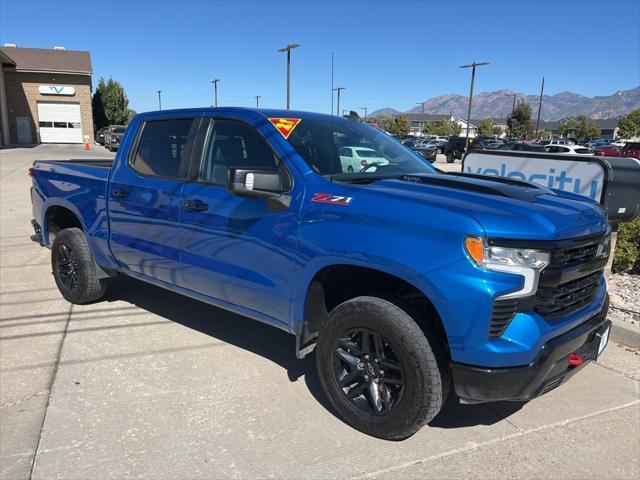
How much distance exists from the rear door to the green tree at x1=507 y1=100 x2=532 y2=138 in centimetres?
8021

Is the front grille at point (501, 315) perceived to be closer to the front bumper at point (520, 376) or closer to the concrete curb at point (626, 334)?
the front bumper at point (520, 376)

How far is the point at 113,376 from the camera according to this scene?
3773 millimetres

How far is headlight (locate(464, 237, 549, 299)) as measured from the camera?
97.5 inches

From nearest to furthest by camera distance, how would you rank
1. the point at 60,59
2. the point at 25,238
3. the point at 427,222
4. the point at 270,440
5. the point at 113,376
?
the point at 427,222, the point at 270,440, the point at 113,376, the point at 25,238, the point at 60,59

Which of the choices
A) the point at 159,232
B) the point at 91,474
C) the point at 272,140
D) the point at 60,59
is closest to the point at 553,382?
the point at 272,140

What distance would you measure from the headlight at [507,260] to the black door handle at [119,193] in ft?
9.67

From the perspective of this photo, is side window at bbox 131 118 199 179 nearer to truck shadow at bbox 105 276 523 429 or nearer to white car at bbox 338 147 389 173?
white car at bbox 338 147 389 173

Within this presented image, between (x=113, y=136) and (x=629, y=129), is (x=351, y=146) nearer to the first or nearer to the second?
(x=113, y=136)

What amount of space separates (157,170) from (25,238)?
5.21m

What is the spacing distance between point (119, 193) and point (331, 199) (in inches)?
87.5

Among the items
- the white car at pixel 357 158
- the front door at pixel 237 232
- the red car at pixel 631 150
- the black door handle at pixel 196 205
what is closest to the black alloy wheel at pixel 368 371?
the front door at pixel 237 232

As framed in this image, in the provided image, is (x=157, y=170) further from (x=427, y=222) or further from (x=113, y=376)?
(x=427, y=222)

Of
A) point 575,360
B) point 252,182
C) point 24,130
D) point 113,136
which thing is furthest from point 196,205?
point 24,130

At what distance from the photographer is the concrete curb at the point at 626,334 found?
448 cm
